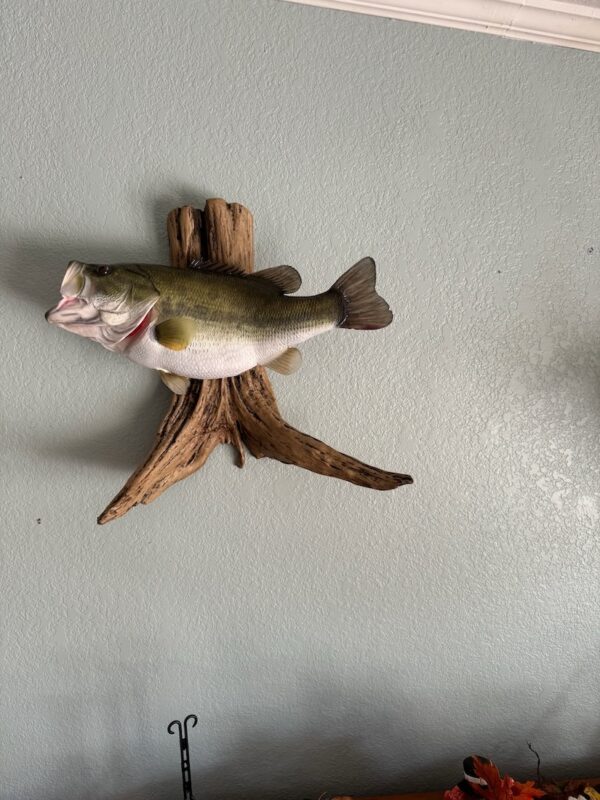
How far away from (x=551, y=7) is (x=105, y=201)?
0.85 meters

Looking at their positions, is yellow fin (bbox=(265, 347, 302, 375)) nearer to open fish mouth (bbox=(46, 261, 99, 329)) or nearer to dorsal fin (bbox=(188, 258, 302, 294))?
dorsal fin (bbox=(188, 258, 302, 294))

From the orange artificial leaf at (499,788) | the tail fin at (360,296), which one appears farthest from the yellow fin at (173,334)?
the orange artificial leaf at (499,788)

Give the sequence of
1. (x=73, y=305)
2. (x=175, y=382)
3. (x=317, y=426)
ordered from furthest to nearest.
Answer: (x=317, y=426) < (x=175, y=382) < (x=73, y=305)

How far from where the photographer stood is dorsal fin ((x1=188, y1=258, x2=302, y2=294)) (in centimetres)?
97

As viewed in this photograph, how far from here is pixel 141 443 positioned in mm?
1019

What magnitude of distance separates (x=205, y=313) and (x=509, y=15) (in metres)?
0.78

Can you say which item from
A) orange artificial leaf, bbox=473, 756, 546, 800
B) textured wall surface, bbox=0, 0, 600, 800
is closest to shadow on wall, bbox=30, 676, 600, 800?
textured wall surface, bbox=0, 0, 600, 800

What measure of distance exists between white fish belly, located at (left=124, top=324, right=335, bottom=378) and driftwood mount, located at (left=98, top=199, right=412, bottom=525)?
0.05 m

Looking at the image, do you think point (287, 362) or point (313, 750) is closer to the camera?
point (287, 362)

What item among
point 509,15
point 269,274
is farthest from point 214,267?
point 509,15

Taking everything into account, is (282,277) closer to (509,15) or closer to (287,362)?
(287,362)

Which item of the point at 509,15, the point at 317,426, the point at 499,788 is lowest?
the point at 499,788

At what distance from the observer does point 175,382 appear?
0.97 metres

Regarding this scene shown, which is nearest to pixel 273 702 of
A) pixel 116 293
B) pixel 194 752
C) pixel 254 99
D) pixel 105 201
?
pixel 194 752
